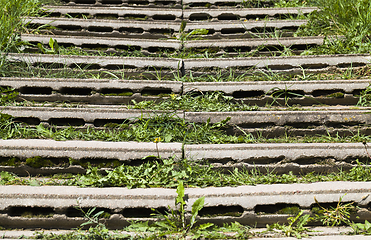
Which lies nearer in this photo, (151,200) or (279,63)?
(151,200)

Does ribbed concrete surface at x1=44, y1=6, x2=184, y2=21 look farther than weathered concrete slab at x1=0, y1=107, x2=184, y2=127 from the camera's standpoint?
Yes

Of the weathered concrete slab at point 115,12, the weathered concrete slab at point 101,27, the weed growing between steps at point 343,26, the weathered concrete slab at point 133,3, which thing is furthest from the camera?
the weathered concrete slab at point 133,3

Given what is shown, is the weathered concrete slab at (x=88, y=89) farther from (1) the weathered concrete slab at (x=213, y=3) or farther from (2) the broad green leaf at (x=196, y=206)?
(1) the weathered concrete slab at (x=213, y=3)

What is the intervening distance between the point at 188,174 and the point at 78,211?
29.6 inches

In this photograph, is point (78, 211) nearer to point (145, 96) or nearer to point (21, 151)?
point (21, 151)

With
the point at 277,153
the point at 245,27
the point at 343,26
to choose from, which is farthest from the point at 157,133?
the point at 343,26

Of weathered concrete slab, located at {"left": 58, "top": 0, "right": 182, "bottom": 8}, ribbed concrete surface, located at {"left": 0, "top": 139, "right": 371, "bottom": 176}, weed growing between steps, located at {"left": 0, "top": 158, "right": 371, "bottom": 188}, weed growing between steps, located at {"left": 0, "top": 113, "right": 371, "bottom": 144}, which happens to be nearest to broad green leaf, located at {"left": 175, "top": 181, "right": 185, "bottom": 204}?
weed growing between steps, located at {"left": 0, "top": 158, "right": 371, "bottom": 188}

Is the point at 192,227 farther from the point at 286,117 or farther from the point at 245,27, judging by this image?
the point at 245,27

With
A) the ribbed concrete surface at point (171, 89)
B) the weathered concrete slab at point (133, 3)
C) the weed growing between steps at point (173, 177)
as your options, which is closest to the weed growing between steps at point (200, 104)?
the ribbed concrete surface at point (171, 89)

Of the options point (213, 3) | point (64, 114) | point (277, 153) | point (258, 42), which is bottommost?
point (277, 153)

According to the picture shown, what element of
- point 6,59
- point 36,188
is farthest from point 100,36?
point 36,188

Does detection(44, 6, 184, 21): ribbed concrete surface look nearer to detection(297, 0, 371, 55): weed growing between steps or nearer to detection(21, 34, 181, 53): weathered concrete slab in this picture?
detection(297, 0, 371, 55): weed growing between steps

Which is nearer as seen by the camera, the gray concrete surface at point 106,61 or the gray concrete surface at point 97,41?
the gray concrete surface at point 106,61

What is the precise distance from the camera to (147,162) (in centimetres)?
201
